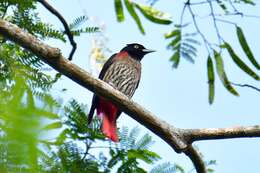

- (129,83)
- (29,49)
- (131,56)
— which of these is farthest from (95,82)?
(131,56)

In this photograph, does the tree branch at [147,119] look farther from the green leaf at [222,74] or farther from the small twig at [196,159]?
the green leaf at [222,74]

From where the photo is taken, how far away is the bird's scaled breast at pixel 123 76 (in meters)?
5.55

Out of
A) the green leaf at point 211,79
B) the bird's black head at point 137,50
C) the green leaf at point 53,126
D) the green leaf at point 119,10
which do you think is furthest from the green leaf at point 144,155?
the bird's black head at point 137,50

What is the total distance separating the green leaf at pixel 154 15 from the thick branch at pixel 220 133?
1.31 m

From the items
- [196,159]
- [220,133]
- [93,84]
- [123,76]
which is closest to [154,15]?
[93,84]

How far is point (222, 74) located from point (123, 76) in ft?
11.6

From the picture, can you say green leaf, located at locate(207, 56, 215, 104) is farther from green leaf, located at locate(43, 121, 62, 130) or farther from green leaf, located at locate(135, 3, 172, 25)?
green leaf, located at locate(43, 121, 62, 130)

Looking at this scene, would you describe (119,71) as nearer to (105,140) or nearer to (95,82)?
(95,82)

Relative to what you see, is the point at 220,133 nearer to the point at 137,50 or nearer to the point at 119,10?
the point at 119,10

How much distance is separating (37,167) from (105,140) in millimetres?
1632

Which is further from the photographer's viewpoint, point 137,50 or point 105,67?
point 137,50

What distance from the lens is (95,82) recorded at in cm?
241

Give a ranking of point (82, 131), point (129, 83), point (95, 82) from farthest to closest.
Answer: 1. point (129, 83)
2. point (95, 82)
3. point (82, 131)

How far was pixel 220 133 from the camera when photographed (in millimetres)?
2650
